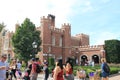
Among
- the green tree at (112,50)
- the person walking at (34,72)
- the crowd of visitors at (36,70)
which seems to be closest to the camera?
the crowd of visitors at (36,70)

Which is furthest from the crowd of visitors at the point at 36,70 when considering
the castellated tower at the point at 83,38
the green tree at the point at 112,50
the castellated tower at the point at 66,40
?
the castellated tower at the point at 83,38

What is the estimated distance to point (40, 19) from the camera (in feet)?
130

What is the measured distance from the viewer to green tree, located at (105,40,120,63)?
42.0 m

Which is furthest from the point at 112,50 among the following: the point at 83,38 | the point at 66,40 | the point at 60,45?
the point at 83,38

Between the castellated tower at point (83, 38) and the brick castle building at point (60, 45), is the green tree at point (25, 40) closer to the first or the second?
the brick castle building at point (60, 45)

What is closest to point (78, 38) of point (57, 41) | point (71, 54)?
point (71, 54)

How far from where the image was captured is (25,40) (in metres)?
33.1

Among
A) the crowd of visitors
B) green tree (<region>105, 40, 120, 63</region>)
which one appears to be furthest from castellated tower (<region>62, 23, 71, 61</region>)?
the crowd of visitors

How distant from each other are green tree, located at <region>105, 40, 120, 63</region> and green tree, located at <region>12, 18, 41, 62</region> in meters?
14.9

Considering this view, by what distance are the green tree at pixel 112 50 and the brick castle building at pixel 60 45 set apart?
46.6 inches

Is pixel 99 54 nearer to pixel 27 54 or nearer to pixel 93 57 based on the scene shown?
pixel 93 57

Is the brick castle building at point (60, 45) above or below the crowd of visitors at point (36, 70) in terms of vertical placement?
above

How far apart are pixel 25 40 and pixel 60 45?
37.9 ft

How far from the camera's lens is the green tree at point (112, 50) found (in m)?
42.0
